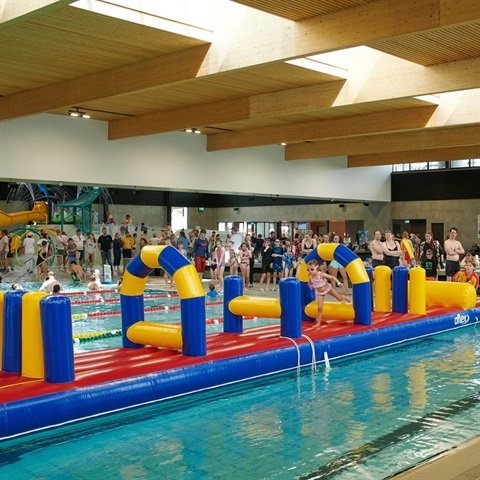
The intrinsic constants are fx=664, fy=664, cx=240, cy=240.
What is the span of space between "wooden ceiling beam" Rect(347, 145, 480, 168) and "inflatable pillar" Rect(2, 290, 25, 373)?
17.6 m

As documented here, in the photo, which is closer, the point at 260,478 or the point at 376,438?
the point at 260,478

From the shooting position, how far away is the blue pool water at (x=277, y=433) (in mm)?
4953

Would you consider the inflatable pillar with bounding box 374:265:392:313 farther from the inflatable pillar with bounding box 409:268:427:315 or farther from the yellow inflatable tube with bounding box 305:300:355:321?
the yellow inflatable tube with bounding box 305:300:355:321

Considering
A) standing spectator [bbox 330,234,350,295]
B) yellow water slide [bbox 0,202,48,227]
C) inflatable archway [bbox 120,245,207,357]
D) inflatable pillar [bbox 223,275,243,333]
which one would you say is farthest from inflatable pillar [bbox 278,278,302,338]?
yellow water slide [bbox 0,202,48,227]

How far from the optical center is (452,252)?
1438 centimetres

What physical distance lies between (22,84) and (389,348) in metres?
8.77

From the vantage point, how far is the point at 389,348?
32.4 feet

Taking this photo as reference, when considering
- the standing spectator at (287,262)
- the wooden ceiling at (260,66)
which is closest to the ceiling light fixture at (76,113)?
the wooden ceiling at (260,66)

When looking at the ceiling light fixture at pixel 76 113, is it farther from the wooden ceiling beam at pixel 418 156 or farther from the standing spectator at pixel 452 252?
the wooden ceiling beam at pixel 418 156

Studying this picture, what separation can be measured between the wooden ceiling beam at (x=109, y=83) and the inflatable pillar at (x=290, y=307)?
416 centimetres

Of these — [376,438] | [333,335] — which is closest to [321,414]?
[376,438]

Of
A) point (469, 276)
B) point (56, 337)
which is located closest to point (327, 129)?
point (469, 276)

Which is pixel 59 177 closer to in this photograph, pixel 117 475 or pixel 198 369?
pixel 198 369

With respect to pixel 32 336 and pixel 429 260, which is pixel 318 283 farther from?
pixel 429 260
